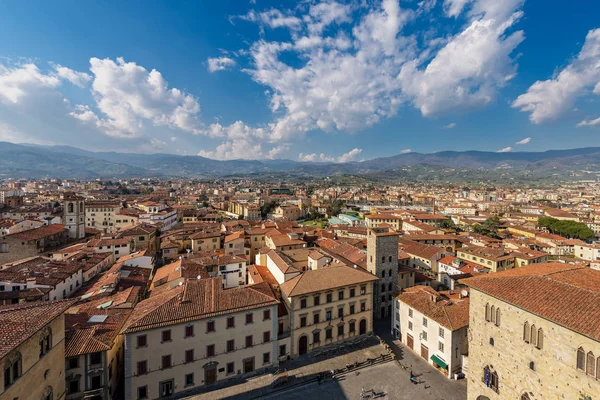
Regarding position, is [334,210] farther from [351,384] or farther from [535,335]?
[535,335]

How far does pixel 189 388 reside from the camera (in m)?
21.2

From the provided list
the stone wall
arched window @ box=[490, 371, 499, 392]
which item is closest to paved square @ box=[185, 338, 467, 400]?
the stone wall

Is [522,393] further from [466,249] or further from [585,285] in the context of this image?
[466,249]

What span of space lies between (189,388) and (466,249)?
5035 centimetres

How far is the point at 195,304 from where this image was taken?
2188cm

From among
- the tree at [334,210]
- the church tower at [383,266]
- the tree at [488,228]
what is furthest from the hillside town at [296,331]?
the tree at [334,210]

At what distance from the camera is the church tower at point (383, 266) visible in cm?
3269

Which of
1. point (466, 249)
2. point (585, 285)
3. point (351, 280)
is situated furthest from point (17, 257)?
point (466, 249)

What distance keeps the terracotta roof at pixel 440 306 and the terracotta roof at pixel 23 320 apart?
2728cm

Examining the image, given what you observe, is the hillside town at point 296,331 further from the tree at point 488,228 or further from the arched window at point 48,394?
the tree at point 488,228

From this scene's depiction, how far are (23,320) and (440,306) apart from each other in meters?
30.0

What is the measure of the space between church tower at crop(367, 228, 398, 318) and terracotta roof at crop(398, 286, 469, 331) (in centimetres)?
381

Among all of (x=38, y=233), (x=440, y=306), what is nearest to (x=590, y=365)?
(x=440, y=306)

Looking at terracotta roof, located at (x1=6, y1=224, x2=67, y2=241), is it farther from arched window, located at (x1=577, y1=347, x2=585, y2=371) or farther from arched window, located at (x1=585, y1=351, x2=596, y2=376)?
arched window, located at (x1=585, y1=351, x2=596, y2=376)
